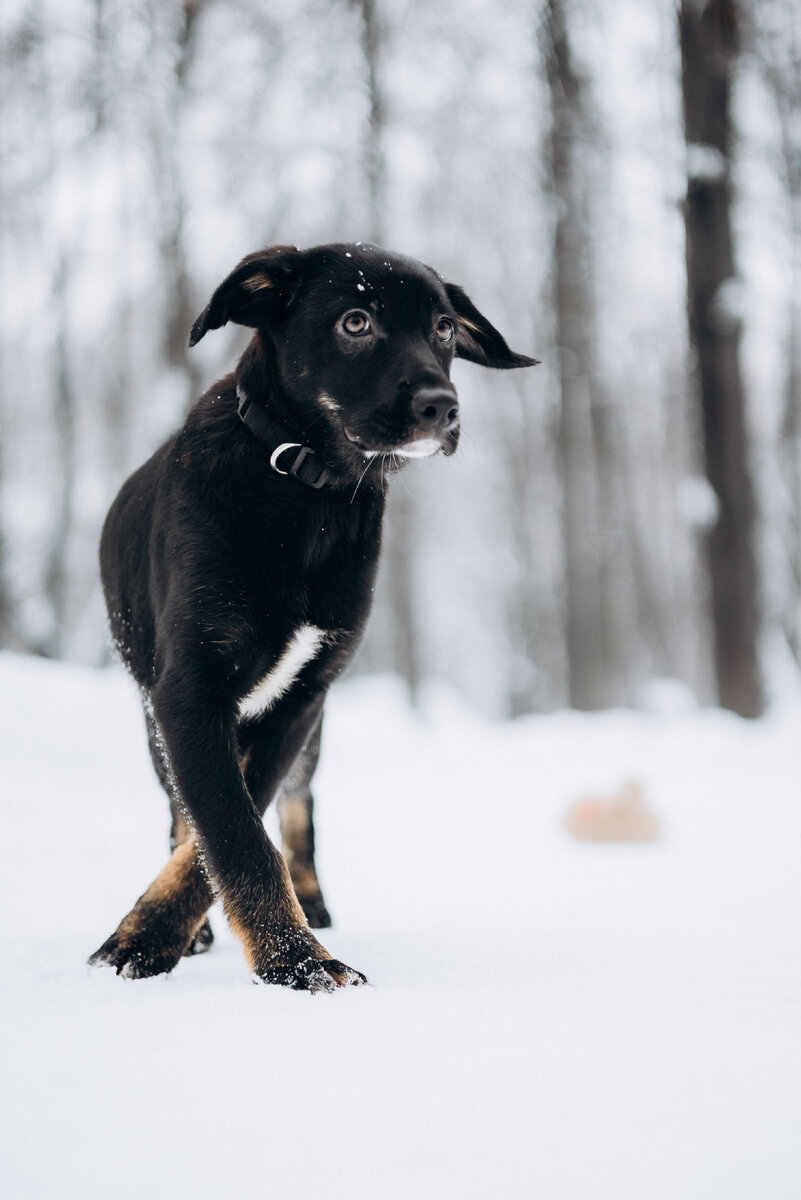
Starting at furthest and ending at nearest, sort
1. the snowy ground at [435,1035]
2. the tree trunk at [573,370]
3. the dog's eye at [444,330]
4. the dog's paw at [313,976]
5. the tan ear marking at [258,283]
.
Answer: the tree trunk at [573,370] < the dog's eye at [444,330] < the tan ear marking at [258,283] < the dog's paw at [313,976] < the snowy ground at [435,1035]

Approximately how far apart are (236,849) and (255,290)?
1.67m

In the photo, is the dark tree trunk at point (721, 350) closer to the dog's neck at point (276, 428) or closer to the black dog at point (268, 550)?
the black dog at point (268, 550)

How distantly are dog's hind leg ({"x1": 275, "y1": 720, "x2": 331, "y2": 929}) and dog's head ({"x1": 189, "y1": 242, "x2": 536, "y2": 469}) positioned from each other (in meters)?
1.28

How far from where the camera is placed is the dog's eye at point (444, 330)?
3.36 metres

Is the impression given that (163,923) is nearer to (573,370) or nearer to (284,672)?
(284,672)

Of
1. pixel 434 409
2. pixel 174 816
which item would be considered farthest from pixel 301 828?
pixel 434 409

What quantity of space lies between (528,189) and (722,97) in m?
4.27

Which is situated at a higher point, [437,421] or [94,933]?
[437,421]

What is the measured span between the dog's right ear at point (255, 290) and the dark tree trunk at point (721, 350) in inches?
336

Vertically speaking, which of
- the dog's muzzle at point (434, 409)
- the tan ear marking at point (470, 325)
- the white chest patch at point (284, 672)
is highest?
the tan ear marking at point (470, 325)

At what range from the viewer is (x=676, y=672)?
30.9 metres

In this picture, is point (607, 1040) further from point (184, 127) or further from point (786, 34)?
point (786, 34)

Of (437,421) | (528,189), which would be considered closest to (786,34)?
(528,189)

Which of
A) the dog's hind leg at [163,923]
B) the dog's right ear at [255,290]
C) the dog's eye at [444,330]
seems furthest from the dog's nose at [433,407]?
the dog's hind leg at [163,923]
